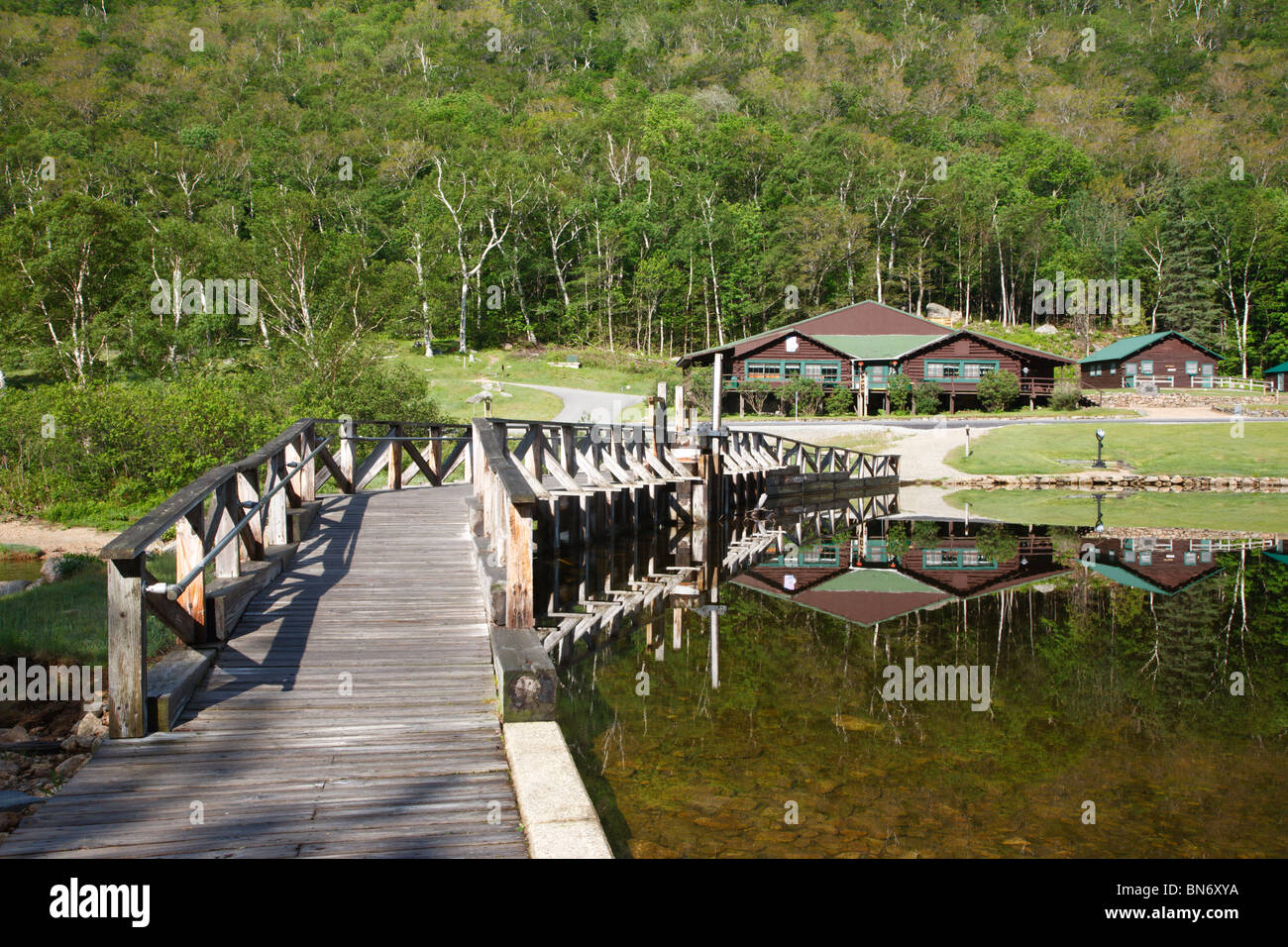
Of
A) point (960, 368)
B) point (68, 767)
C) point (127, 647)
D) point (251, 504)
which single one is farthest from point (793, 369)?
point (127, 647)

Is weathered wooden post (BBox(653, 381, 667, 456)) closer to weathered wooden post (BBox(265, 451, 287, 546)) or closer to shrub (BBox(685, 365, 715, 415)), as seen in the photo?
weathered wooden post (BBox(265, 451, 287, 546))

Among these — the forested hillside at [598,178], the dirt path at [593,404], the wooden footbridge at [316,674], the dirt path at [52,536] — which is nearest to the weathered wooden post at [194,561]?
the wooden footbridge at [316,674]

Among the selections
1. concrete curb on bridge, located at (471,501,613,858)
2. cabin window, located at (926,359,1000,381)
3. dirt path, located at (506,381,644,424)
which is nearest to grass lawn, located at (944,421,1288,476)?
cabin window, located at (926,359,1000,381)

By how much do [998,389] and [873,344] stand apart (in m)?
8.95

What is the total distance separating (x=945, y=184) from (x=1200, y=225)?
2347 centimetres

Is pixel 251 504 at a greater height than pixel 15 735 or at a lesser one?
greater

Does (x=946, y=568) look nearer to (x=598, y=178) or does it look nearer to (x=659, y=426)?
(x=659, y=426)

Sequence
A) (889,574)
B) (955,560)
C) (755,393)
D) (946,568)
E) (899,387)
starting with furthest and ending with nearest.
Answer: (755,393) < (899,387) < (955,560) < (946,568) < (889,574)

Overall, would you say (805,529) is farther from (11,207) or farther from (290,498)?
(11,207)

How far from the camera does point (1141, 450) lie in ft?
128

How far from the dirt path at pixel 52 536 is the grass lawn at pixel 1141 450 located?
31211 millimetres

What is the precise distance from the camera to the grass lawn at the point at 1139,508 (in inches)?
945

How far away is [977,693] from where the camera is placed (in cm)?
889
